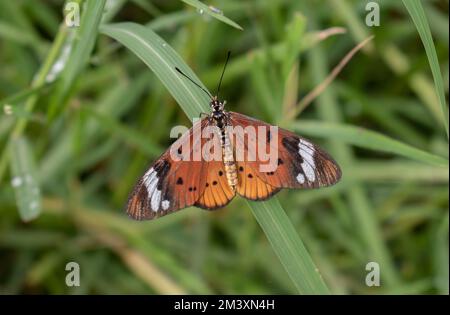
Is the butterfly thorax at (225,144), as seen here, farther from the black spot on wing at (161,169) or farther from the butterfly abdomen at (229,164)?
the black spot on wing at (161,169)

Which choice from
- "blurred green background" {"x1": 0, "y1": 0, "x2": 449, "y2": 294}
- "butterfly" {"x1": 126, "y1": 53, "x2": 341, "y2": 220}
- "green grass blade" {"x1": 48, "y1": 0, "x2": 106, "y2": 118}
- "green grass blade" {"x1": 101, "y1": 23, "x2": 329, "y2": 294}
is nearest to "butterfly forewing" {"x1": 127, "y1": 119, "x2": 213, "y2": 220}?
"butterfly" {"x1": 126, "y1": 53, "x2": 341, "y2": 220}

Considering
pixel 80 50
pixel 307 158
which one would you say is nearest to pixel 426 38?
pixel 307 158

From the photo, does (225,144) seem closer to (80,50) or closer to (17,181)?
(80,50)

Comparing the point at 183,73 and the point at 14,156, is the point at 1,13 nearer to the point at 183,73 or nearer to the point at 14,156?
the point at 14,156

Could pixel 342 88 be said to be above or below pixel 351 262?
above

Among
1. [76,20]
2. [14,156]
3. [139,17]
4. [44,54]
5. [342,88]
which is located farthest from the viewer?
[139,17]

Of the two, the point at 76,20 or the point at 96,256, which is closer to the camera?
the point at 76,20

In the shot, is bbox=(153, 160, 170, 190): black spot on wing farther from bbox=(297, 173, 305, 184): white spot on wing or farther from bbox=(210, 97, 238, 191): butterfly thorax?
bbox=(297, 173, 305, 184): white spot on wing

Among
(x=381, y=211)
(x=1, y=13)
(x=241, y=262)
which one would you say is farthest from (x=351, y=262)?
(x=1, y=13)

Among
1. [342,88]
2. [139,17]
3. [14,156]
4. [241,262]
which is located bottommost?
[241,262]
